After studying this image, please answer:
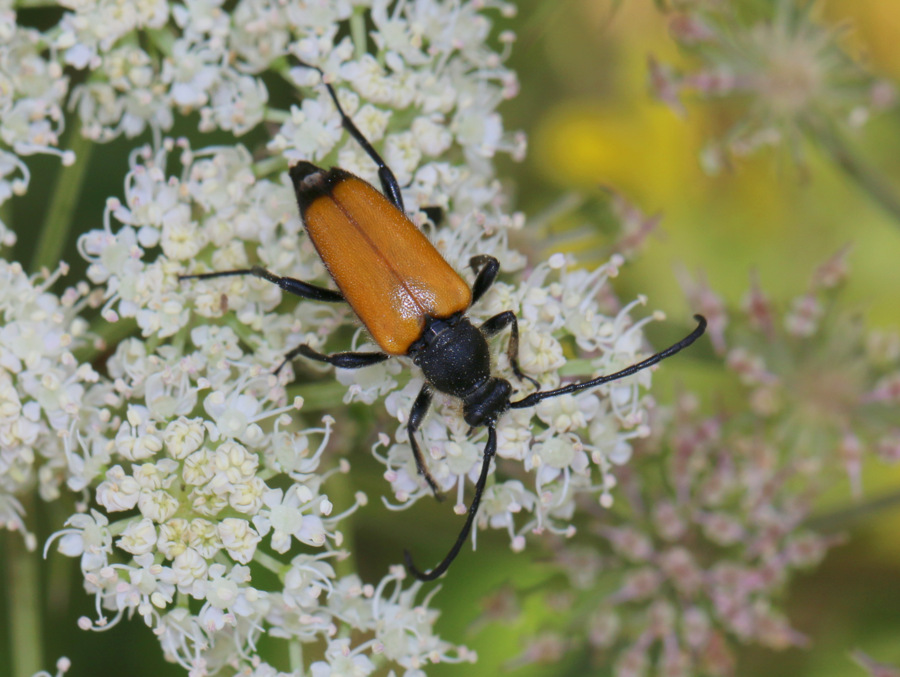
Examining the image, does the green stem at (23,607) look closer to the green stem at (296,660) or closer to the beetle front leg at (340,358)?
the green stem at (296,660)

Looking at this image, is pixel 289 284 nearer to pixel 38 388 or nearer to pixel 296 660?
pixel 38 388

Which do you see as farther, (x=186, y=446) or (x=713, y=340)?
(x=713, y=340)

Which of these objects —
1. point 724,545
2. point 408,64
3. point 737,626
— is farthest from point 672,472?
point 408,64

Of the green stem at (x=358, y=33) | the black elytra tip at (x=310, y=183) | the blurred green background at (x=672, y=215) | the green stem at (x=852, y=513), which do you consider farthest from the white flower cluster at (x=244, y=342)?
the green stem at (x=852, y=513)

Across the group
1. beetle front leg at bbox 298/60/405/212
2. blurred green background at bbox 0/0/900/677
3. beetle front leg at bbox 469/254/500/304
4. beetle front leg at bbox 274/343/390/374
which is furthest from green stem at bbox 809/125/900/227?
beetle front leg at bbox 274/343/390/374

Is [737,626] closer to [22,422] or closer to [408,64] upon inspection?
[408,64]
